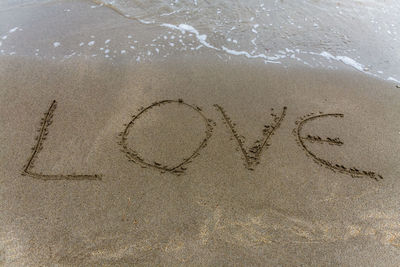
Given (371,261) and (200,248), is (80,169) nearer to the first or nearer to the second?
(200,248)

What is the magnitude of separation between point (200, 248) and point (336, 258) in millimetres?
1226

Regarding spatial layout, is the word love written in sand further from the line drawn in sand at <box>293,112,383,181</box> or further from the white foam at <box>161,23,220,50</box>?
the white foam at <box>161,23,220,50</box>

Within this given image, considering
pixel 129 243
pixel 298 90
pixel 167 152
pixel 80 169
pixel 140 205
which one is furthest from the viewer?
pixel 298 90

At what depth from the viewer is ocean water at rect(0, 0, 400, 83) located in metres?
3.71

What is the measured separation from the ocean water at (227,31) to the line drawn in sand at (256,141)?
113 centimetres

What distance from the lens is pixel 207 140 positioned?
277cm

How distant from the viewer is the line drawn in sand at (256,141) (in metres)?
2.64

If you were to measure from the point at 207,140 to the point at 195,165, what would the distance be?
35 cm

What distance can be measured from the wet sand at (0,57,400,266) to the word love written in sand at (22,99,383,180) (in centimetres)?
1

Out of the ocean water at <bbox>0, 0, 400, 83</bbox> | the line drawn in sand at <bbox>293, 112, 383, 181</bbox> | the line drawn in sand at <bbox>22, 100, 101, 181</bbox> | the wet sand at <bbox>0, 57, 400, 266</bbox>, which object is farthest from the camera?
the ocean water at <bbox>0, 0, 400, 83</bbox>

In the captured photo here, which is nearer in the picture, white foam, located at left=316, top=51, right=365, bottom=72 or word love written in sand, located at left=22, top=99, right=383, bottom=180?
word love written in sand, located at left=22, top=99, right=383, bottom=180

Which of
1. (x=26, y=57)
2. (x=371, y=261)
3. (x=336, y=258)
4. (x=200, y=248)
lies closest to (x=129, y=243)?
(x=200, y=248)

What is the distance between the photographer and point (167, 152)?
266cm

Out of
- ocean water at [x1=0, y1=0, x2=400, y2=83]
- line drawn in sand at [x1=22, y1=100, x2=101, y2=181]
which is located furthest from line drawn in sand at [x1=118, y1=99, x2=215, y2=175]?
ocean water at [x1=0, y1=0, x2=400, y2=83]
